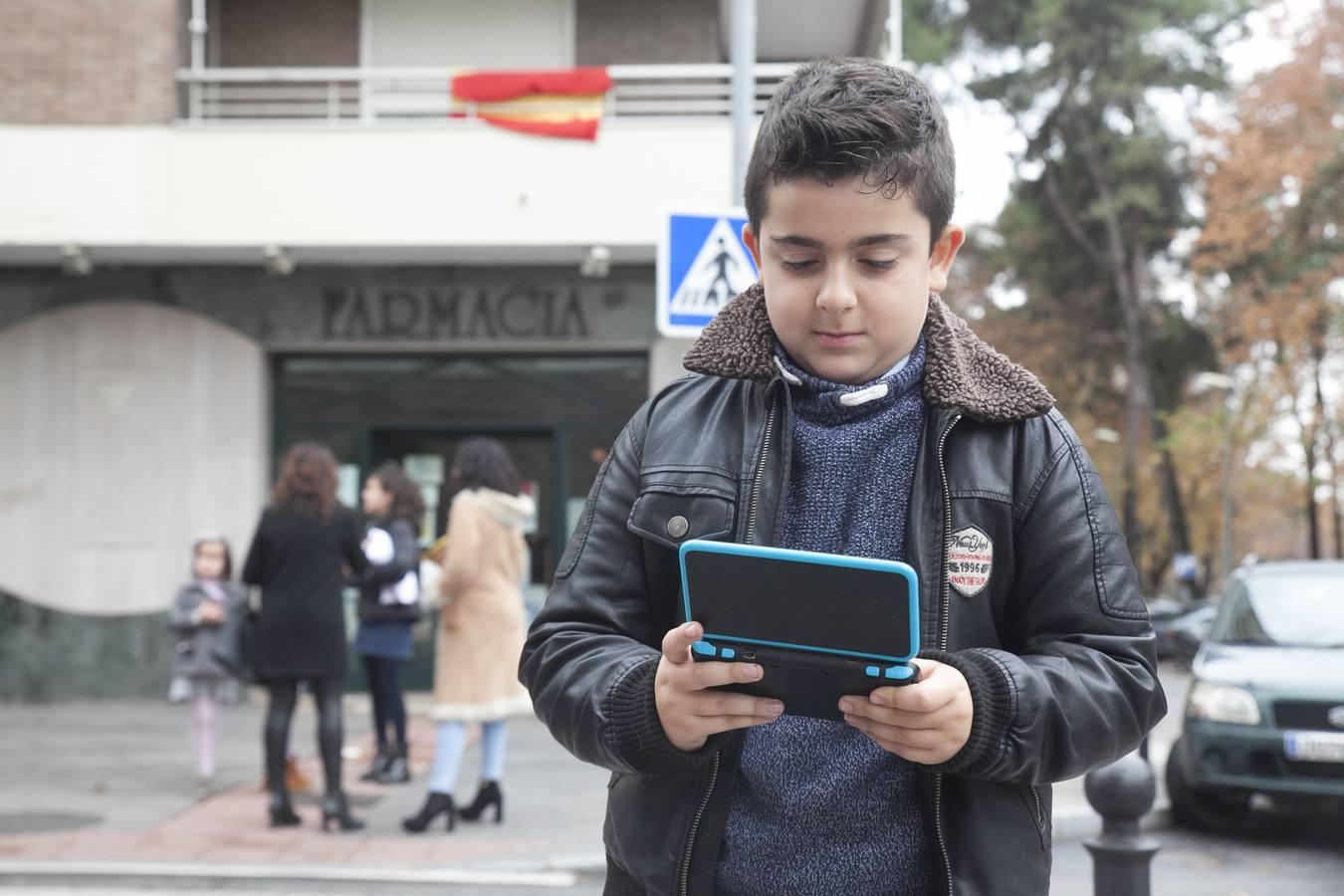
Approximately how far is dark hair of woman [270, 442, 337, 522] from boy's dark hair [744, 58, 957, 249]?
6.46 metres

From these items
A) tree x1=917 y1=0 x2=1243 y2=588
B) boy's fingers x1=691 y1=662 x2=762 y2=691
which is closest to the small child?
boy's fingers x1=691 y1=662 x2=762 y2=691

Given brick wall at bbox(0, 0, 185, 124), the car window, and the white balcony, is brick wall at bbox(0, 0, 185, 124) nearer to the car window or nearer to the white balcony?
the white balcony

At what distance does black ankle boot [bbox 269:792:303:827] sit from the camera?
7.84m

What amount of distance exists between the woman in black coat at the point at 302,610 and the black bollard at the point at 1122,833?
15.1 feet

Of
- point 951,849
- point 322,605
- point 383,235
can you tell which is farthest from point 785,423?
point 383,235

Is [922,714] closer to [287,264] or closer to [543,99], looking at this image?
[543,99]

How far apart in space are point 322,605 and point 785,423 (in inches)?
251

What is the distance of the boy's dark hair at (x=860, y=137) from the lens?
1748mm

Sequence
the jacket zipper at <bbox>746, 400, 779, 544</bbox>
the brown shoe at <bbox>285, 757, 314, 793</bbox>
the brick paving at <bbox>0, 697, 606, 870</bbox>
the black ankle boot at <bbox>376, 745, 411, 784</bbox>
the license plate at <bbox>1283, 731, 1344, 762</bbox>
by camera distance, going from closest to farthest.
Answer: the jacket zipper at <bbox>746, 400, 779, 544</bbox>, the brick paving at <bbox>0, 697, 606, 870</bbox>, the license plate at <bbox>1283, 731, 1344, 762</bbox>, the brown shoe at <bbox>285, 757, 314, 793</bbox>, the black ankle boot at <bbox>376, 745, 411, 784</bbox>

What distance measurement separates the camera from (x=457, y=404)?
14.4 metres

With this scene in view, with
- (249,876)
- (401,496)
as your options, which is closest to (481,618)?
(401,496)

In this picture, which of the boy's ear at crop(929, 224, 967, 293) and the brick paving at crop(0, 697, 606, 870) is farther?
the brick paving at crop(0, 697, 606, 870)

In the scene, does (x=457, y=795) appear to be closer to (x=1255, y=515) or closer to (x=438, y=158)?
(x=438, y=158)

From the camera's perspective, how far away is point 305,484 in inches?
316
